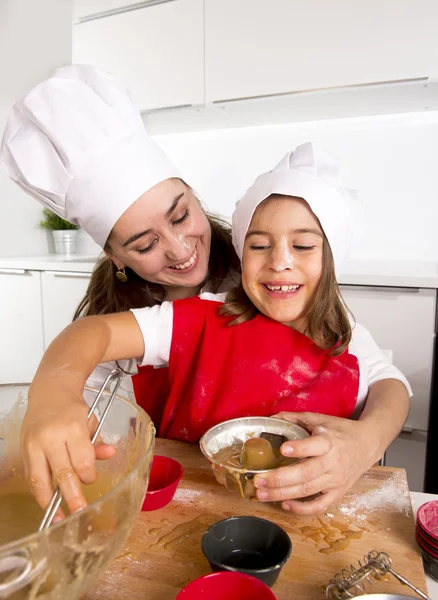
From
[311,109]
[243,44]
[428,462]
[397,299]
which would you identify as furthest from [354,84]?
[428,462]

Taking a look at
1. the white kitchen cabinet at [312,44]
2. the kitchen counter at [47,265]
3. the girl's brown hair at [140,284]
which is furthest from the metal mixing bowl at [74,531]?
the white kitchen cabinet at [312,44]

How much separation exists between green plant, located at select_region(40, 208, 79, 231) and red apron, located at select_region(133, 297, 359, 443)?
1977 millimetres

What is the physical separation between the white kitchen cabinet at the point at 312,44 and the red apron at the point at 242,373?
1.42 metres

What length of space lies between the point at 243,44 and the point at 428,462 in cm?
187

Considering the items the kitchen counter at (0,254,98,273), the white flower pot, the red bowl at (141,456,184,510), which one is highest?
the white flower pot

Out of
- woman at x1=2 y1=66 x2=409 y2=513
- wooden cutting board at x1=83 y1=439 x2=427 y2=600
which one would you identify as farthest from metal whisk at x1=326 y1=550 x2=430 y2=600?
woman at x1=2 y1=66 x2=409 y2=513

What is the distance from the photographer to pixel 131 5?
235 cm

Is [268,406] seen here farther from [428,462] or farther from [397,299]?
[428,462]

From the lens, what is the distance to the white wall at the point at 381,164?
214 centimetres

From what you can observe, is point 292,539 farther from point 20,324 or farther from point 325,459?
point 20,324

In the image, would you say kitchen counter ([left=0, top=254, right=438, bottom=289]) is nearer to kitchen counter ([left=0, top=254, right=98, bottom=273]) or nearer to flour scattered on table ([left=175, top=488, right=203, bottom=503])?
kitchen counter ([left=0, top=254, right=98, bottom=273])

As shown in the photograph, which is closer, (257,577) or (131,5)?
(257,577)

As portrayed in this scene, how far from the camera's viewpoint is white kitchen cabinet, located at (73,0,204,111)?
2.23 metres

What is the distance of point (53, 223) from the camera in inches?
109
